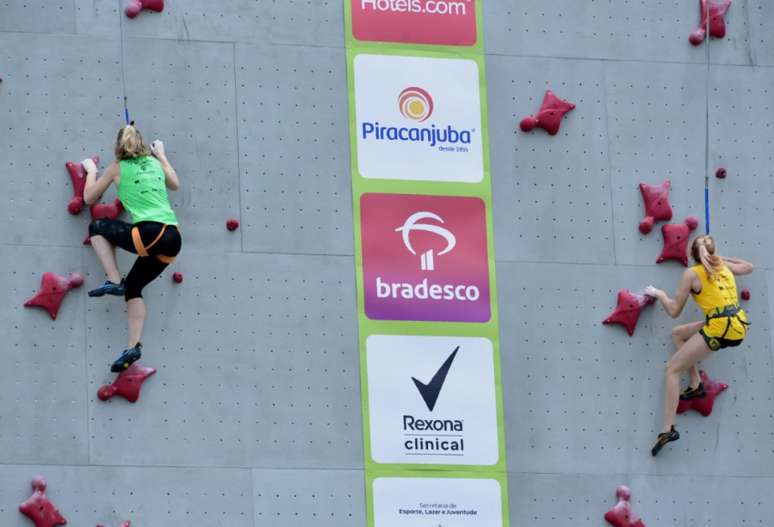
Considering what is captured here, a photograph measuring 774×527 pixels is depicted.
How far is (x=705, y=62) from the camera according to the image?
512 inches

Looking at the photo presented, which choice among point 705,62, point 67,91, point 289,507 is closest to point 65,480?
point 289,507

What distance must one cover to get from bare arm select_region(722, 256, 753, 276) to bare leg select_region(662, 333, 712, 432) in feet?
1.51

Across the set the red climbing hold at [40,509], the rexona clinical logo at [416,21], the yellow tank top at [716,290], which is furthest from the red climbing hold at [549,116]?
the red climbing hold at [40,509]

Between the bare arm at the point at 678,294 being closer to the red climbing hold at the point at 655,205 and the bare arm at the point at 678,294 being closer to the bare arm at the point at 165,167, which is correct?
the red climbing hold at the point at 655,205

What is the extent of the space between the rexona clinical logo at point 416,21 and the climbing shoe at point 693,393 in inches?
91.8

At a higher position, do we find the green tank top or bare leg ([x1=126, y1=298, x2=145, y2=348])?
the green tank top

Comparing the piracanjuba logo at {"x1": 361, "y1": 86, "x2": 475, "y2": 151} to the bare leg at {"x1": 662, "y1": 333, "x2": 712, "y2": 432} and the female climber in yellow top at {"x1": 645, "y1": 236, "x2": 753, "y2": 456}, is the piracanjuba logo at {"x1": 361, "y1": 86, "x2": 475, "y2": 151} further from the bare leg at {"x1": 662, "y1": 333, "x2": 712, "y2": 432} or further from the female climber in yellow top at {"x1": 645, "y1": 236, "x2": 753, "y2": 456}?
the bare leg at {"x1": 662, "y1": 333, "x2": 712, "y2": 432}

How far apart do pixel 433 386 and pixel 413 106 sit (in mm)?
1624

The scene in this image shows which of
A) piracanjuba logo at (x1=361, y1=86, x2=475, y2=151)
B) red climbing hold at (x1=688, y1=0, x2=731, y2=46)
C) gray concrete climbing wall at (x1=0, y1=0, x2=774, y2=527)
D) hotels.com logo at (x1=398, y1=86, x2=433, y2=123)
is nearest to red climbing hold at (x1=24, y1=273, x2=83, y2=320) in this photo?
gray concrete climbing wall at (x1=0, y1=0, x2=774, y2=527)

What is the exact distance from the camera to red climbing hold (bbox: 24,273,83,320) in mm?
11680

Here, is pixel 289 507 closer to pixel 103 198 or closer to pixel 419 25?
pixel 103 198

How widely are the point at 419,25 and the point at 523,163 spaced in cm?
99

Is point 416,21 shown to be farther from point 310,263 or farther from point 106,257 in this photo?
point 106,257

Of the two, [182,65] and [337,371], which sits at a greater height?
[182,65]
